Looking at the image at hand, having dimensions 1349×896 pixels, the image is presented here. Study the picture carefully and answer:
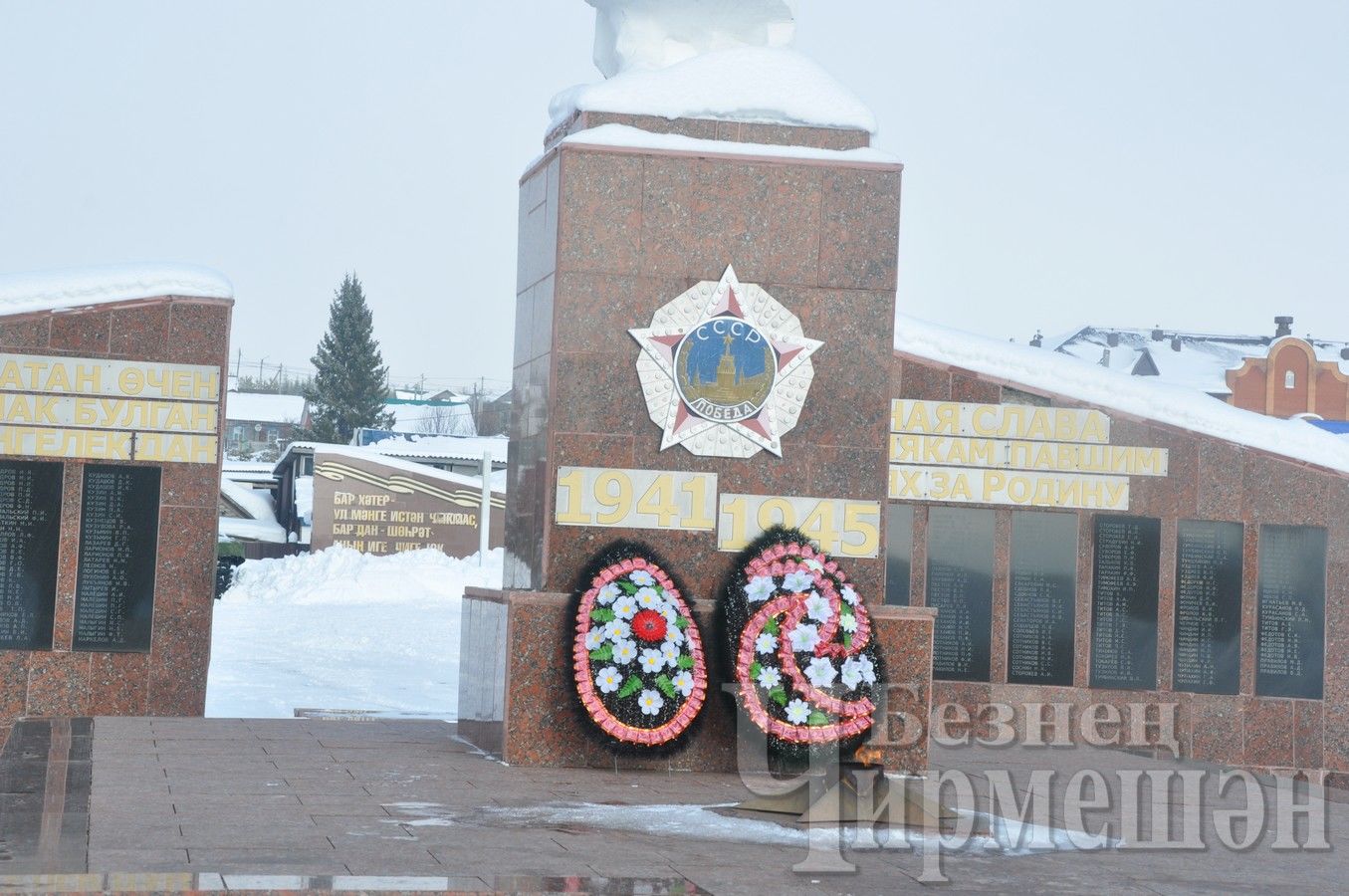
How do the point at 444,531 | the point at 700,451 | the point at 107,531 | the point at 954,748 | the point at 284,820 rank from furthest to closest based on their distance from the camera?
the point at 444,531 → the point at 107,531 → the point at 954,748 → the point at 700,451 → the point at 284,820

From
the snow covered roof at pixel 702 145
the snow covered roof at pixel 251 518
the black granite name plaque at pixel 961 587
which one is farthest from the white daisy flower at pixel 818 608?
the snow covered roof at pixel 251 518

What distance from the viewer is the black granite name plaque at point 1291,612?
37.3 ft

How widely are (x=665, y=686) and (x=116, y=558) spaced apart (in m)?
4.68

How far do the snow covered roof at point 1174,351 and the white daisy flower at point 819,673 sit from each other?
139 ft

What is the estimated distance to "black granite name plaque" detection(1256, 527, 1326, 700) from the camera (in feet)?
37.3

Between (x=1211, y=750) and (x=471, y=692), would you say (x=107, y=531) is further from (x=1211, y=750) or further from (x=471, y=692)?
(x=1211, y=750)

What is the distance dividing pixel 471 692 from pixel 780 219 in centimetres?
286

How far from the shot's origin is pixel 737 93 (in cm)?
816

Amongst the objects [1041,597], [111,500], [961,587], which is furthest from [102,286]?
[1041,597]

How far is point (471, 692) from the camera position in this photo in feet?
27.9

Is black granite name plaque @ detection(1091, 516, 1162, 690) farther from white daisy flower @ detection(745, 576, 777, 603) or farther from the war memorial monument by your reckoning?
white daisy flower @ detection(745, 576, 777, 603)

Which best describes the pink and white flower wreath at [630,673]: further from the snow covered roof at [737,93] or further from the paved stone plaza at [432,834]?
the snow covered roof at [737,93]

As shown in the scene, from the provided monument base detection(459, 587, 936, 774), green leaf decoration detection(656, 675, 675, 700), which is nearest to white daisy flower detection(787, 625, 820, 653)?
monument base detection(459, 587, 936, 774)

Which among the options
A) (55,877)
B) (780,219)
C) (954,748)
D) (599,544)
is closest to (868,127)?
(780,219)
